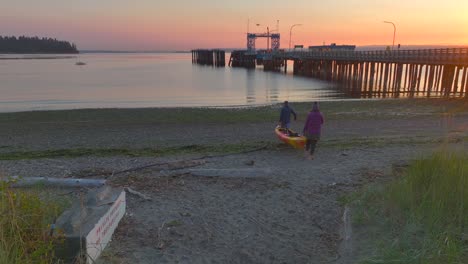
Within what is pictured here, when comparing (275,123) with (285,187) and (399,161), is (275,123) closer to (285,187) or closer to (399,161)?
(399,161)

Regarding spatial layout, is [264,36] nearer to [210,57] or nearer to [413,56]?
[210,57]

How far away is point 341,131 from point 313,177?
8.29 metres

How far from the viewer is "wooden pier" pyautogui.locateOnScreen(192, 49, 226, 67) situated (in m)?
102

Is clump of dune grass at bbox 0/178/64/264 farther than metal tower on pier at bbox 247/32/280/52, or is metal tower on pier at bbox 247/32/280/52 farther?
metal tower on pier at bbox 247/32/280/52

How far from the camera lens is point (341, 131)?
15930 mm

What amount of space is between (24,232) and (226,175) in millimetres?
4578

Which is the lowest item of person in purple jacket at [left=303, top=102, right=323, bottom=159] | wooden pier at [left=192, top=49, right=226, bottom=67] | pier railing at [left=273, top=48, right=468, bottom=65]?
wooden pier at [left=192, top=49, right=226, bottom=67]

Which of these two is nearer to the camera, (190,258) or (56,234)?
(56,234)

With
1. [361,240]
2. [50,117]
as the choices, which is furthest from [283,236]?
[50,117]

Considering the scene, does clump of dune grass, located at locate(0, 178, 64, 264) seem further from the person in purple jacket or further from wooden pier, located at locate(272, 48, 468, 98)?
wooden pier, located at locate(272, 48, 468, 98)

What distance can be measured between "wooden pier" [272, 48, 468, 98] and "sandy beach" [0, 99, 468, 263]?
55.2 ft

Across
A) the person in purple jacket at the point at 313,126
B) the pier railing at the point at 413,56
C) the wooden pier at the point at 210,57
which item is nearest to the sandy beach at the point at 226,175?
the person in purple jacket at the point at 313,126

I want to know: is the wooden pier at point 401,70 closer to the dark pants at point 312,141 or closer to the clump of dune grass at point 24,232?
the dark pants at point 312,141

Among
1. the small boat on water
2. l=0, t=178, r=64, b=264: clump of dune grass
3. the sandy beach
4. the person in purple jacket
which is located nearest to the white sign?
the sandy beach
